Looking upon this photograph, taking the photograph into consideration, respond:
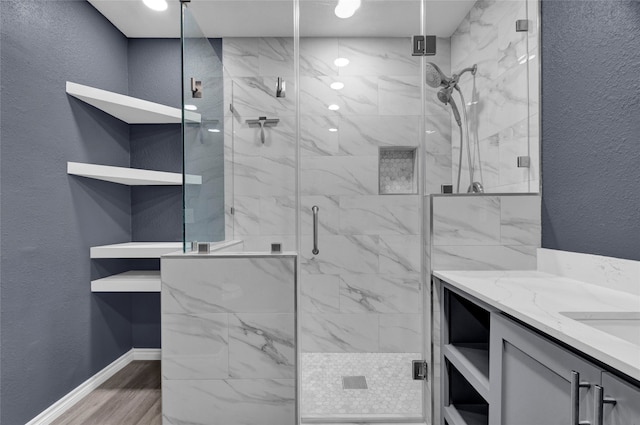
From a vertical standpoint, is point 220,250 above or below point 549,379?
above

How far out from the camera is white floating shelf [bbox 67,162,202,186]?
7.03 feet

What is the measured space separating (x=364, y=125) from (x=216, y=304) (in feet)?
4.44

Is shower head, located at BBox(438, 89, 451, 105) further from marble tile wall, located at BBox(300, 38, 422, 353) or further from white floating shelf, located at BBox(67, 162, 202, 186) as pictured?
white floating shelf, located at BBox(67, 162, 202, 186)

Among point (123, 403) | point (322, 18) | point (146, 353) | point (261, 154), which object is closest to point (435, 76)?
point (322, 18)

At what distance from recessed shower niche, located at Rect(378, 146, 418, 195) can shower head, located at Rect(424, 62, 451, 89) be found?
0.39 meters

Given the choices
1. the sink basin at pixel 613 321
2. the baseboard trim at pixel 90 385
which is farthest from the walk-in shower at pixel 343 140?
the baseboard trim at pixel 90 385

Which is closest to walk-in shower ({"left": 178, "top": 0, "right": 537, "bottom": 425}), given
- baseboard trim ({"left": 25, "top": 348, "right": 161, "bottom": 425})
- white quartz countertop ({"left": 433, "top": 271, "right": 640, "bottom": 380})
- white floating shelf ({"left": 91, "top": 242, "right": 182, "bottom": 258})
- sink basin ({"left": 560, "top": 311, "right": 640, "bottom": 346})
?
white quartz countertop ({"left": 433, "top": 271, "right": 640, "bottom": 380})

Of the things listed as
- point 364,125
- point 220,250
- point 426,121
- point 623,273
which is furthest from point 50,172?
point 623,273

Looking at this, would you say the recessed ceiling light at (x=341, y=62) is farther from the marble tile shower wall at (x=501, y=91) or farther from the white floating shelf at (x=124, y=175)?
the white floating shelf at (x=124, y=175)

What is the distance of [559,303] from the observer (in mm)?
1120

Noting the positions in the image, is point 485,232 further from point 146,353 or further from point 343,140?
→ point 146,353

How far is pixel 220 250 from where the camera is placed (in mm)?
1829

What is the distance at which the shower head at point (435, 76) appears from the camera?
77.1 inches

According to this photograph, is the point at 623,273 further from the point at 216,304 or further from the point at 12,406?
the point at 12,406
